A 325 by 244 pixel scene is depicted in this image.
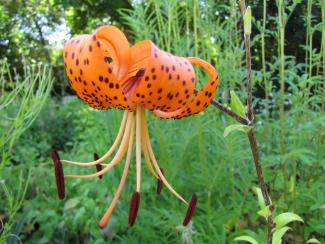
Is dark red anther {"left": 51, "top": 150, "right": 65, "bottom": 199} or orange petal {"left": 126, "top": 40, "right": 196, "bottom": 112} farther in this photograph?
dark red anther {"left": 51, "top": 150, "right": 65, "bottom": 199}

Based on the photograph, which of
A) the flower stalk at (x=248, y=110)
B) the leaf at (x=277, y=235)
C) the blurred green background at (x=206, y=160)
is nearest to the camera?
the flower stalk at (x=248, y=110)

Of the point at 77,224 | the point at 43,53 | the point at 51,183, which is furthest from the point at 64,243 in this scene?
the point at 43,53

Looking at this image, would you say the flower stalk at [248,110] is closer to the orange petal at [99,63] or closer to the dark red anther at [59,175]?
the orange petal at [99,63]

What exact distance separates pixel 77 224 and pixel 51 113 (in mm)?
2083

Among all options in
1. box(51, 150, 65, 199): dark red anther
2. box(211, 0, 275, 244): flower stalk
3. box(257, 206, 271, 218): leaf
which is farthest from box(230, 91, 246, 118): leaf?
box(51, 150, 65, 199): dark red anther

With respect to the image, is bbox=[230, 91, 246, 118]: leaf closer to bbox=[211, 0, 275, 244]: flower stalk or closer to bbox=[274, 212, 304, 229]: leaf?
bbox=[211, 0, 275, 244]: flower stalk

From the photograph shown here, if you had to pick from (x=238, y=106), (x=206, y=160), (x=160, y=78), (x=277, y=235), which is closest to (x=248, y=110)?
(x=238, y=106)

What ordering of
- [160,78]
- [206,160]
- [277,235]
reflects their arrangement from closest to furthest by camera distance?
1. [160,78]
2. [277,235]
3. [206,160]

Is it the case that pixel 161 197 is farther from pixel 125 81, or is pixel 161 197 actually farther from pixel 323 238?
pixel 125 81

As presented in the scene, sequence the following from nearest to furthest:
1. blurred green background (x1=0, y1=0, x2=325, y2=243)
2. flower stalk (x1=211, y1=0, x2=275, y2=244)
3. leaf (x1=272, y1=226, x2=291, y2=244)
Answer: flower stalk (x1=211, y1=0, x2=275, y2=244) → leaf (x1=272, y1=226, x2=291, y2=244) → blurred green background (x1=0, y1=0, x2=325, y2=243)

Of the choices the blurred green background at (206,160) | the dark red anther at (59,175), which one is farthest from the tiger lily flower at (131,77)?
the blurred green background at (206,160)

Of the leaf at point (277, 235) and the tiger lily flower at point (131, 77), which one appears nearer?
the tiger lily flower at point (131, 77)

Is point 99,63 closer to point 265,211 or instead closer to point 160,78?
point 160,78

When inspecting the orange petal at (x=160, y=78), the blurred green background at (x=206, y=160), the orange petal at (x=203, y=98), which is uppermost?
the orange petal at (x=160, y=78)
